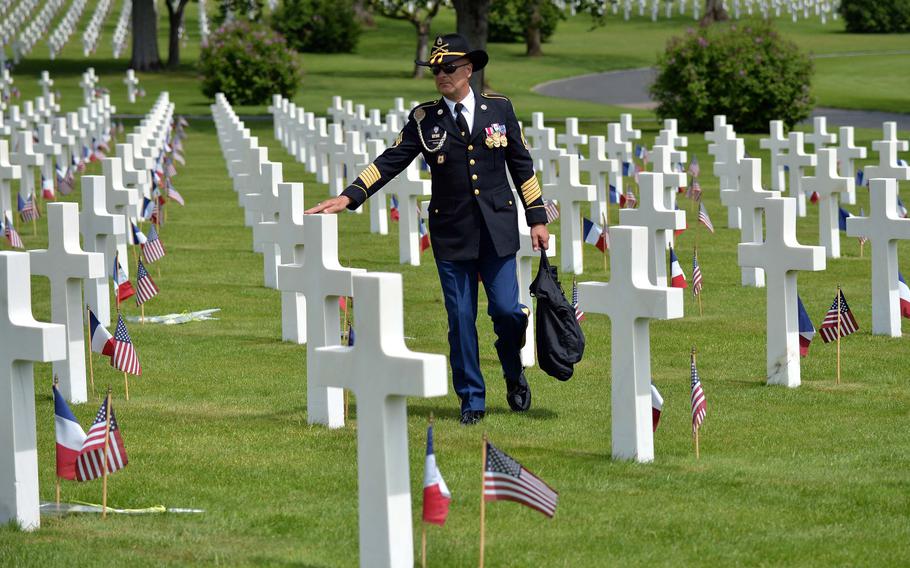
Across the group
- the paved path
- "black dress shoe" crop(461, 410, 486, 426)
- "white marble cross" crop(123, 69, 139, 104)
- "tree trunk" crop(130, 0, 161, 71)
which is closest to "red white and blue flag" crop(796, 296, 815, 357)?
"black dress shoe" crop(461, 410, 486, 426)

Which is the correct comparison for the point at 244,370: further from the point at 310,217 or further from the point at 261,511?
the point at 261,511

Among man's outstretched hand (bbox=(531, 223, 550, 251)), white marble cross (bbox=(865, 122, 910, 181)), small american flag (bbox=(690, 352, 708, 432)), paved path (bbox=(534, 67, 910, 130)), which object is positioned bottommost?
paved path (bbox=(534, 67, 910, 130))

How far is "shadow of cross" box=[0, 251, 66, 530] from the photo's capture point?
6426 mm

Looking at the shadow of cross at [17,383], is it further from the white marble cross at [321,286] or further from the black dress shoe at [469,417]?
the black dress shoe at [469,417]

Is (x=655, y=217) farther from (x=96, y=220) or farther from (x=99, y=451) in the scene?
(x=99, y=451)

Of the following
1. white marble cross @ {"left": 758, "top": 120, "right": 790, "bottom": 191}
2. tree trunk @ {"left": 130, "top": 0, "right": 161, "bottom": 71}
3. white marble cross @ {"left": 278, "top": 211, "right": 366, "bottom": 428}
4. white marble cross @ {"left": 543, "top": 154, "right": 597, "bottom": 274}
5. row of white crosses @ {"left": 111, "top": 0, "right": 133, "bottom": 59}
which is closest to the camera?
white marble cross @ {"left": 278, "top": 211, "right": 366, "bottom": 428}

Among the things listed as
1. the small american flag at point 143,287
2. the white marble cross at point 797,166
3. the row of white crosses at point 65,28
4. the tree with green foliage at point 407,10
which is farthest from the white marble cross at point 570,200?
the row of white crosses at point 65,28

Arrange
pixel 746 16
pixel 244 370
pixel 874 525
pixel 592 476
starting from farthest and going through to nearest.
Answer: pixel 746 16 → pixel 244 370 → pixel 592 476 → pixel 874 525

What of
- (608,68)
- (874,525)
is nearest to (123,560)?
(874,525)

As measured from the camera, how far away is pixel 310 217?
8.02 meters

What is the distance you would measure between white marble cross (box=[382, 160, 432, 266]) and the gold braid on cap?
26.4 ft

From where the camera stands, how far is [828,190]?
16234 millimetres

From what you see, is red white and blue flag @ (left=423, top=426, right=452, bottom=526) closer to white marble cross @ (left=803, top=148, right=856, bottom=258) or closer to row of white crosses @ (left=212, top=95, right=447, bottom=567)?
row of white crosses @ (left=212, top=95, right=447, bottom=567)

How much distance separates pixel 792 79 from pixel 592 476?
28.4 metres
